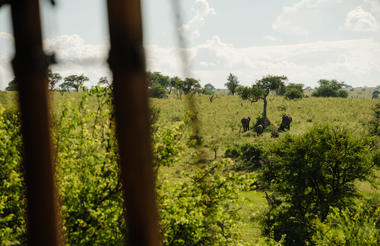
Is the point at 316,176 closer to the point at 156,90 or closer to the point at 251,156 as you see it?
the point at 156,90

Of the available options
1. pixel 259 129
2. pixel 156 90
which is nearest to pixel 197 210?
pixel 156 90

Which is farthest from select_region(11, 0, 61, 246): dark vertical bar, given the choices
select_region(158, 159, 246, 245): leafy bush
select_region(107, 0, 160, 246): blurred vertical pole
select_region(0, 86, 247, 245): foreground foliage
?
select_region(158, 159, 246, 245): leafy bush

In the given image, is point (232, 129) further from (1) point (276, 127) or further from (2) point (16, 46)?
(2) point (16, 46)

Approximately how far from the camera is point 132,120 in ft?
4.01

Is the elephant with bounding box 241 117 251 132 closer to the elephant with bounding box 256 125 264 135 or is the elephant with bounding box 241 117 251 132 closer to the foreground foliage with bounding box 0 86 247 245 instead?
the elephant with bounding box 256 125 264 135

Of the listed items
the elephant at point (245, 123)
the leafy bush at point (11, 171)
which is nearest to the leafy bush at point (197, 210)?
the leafy bush at point (11, 171)

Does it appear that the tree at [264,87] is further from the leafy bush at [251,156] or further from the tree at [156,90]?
the leafy bush at [251,156]

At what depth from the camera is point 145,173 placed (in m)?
1.25

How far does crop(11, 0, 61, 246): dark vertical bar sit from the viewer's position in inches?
59.3

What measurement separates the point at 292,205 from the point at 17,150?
16260 millimetres

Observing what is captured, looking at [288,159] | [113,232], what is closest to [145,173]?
[113,232]

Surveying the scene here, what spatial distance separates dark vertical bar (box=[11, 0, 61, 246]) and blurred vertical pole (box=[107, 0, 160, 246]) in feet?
1.80

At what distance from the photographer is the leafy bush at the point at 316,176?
56.4ft

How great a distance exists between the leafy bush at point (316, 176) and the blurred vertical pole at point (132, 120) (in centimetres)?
1716
